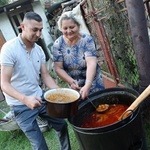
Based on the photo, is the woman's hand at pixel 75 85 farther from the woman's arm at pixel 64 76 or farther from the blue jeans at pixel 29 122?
the blue jeans at pixel 29 122

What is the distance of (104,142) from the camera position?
1.98 m

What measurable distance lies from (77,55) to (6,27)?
995 centimetres

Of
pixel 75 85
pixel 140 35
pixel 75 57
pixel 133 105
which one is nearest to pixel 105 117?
pixel 133 105

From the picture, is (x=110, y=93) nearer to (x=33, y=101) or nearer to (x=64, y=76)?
(x=64, y=76)

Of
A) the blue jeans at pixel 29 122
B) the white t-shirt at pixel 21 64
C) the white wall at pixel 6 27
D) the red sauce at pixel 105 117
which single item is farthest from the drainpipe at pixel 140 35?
the white wall at pixel 6 27

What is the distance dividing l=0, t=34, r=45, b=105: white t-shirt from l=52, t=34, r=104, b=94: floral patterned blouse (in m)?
0.30

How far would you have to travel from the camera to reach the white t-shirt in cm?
233

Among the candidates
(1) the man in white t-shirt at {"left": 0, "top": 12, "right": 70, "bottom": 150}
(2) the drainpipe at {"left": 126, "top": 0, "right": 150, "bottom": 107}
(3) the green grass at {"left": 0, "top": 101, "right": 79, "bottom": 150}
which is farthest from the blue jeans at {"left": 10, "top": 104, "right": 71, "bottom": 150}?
(2) the drainpipe at {"left": 126, "top": 0, "right": 150, "bottom": 107}

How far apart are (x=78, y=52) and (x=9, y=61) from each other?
0.90m

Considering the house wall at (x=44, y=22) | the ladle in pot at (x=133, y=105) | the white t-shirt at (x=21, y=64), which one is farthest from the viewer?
the house wall at (x=44, y=22)

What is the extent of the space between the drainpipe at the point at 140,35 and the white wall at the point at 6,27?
33.9 feet

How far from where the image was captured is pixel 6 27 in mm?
11594

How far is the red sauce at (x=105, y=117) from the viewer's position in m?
2.23

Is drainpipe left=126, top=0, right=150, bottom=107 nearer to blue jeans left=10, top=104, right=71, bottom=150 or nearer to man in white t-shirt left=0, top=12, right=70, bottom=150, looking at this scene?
man in white t-shirt left=0, top=12, right=70, bottom=150
